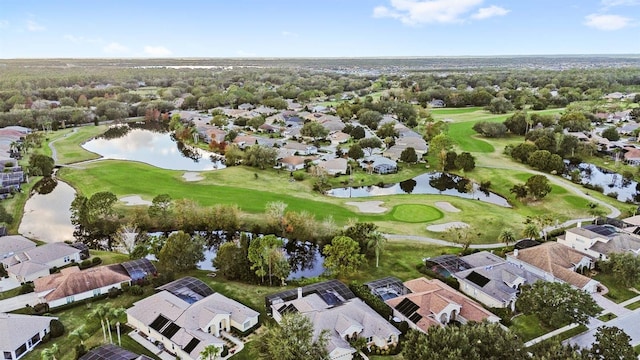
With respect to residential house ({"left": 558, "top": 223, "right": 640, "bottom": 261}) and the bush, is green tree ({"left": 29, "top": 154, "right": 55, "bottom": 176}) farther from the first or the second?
residential house ({"left": 558, "top": 223, "right": 640, "bottom": 261})

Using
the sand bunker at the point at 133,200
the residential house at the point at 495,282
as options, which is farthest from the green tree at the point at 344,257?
the sand bunker at the point at 133,200

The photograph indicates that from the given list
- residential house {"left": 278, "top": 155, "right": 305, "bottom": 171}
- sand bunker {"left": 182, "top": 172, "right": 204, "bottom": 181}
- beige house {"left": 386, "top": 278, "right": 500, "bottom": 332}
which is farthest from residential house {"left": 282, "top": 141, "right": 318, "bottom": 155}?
beige house {"left": 386, "top": 278, "right": 500, "bottom": 332}

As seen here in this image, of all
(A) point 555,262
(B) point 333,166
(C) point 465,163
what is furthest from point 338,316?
(C) point 465,163

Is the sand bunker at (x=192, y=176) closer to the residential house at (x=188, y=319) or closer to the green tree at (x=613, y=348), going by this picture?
the residential house at (x=188, y=319)

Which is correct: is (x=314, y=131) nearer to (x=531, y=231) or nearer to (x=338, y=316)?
(x=531, y=231)

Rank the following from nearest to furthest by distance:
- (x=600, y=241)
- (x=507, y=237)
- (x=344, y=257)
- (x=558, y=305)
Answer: (x=558, y=305), (x=344, y=257), (x=600, y=241), (x=507, y=237)

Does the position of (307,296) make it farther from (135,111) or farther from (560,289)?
(135,111)
